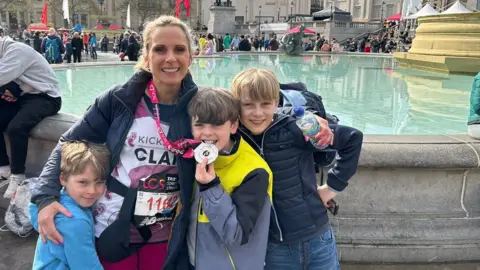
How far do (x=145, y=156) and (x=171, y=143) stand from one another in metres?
0.18

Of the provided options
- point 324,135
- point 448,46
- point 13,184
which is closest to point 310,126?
point 324,135

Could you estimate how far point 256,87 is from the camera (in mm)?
2061

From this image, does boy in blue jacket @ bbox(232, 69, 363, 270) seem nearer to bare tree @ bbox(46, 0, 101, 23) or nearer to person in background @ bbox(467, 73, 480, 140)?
person in background @ bbox(467, 73, 480, 140)

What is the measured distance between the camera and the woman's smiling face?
2.10m

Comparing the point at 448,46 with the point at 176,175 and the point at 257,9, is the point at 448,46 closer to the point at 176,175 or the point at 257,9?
the point at 176,175

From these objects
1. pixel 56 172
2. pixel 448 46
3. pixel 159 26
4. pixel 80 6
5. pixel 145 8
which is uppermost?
pixel 145 8

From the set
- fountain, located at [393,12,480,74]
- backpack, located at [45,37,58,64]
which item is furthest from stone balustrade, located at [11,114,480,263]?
backpack, located at [45,37,58,64]

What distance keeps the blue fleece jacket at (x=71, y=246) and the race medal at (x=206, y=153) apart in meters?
0.72

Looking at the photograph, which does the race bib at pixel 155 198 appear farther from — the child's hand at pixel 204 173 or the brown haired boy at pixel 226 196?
the child's hand at pixel 204 173

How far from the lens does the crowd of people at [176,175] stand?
1996mm

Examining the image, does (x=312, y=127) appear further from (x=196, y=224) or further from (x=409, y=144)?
(x=409, y=144)

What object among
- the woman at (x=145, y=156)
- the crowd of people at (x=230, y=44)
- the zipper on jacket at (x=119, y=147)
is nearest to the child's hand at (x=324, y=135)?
the woman at (x=145, y=156)

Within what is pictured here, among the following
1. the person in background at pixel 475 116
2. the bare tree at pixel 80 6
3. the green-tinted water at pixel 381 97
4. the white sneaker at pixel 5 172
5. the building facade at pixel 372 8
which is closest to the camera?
the person in background at pixel 475 116

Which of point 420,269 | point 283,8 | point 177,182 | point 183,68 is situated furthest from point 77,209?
point 283,8
